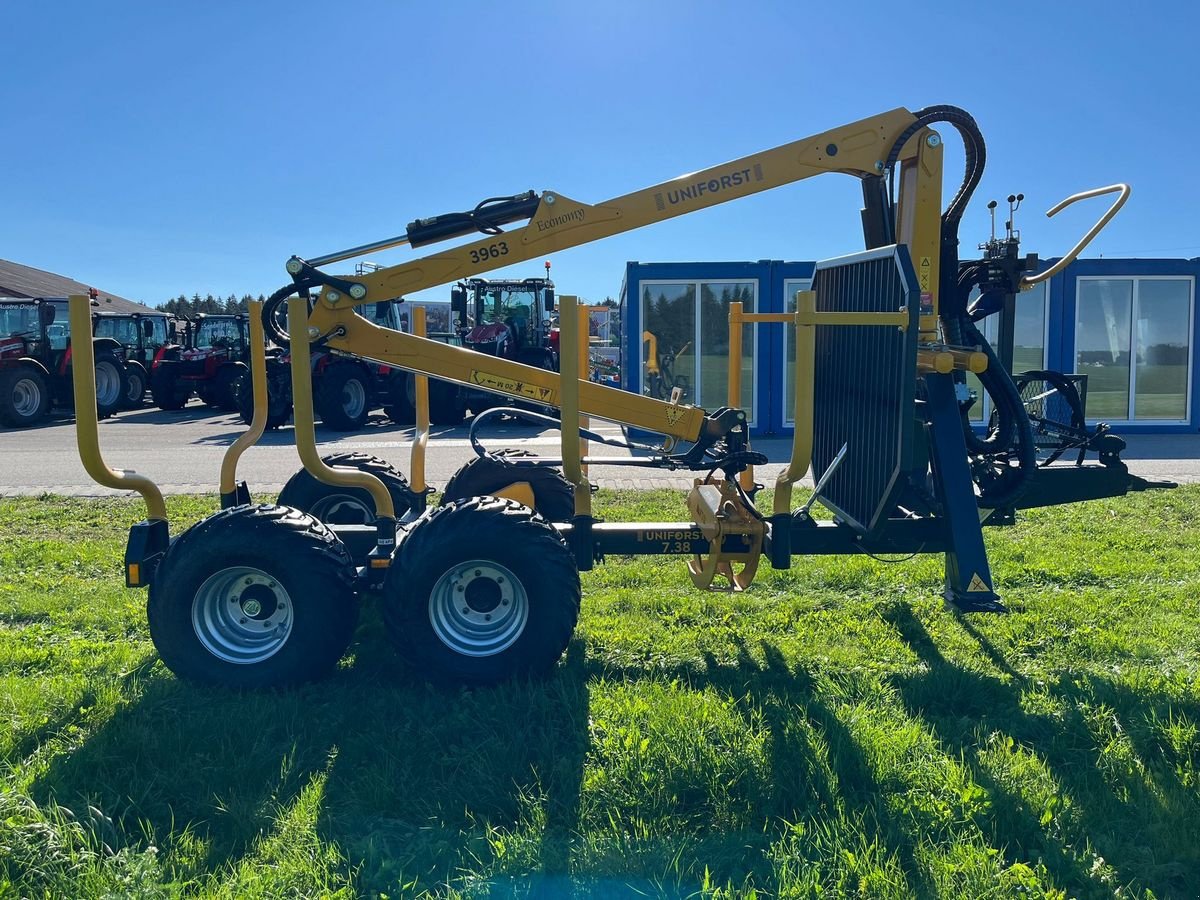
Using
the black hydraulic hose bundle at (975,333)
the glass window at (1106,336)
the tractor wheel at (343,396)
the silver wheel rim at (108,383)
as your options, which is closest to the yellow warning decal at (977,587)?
the black hydraulic hose bundle at (975,333)

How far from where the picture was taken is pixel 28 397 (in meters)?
18.4

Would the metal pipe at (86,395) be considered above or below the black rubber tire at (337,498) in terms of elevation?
above

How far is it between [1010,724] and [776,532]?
130 centimetres

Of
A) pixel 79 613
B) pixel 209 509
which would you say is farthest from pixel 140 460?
pixel 79 613

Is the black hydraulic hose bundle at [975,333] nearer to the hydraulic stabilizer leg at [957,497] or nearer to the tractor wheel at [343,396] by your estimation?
the hydraulic stabilizer leg at [957,497]

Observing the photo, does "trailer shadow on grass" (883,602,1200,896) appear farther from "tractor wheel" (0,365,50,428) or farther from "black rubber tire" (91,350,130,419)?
"black rubber tire" (91,350,130,419)

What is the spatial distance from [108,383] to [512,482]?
17891 millimetres

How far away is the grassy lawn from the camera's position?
276 cm

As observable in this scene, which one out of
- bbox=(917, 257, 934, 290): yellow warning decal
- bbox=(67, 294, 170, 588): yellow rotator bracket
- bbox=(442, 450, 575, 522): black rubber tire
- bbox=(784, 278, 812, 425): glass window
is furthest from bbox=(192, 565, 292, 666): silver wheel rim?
bbox=(784, 278, 812, 425): glass window

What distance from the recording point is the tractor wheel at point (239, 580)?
13.1 ft

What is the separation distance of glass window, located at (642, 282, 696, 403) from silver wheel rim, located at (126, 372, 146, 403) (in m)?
12.9

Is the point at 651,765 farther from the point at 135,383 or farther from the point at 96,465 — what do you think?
the point at 135,383

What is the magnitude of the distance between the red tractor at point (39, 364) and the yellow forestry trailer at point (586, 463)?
51.7 ft

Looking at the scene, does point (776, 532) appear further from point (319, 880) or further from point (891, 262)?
point (319, 880)
